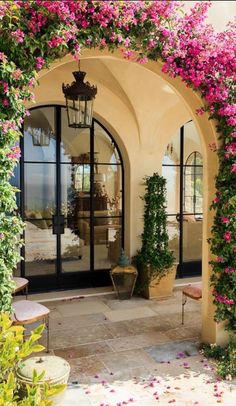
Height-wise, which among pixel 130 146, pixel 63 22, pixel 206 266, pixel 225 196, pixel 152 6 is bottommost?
pixel 206 266

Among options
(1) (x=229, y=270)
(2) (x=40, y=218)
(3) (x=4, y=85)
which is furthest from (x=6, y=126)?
(2) (x=40, y=218)

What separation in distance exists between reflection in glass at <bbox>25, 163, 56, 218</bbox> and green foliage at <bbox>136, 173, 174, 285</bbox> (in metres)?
1.58

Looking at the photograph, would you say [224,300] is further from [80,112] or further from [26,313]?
[80,112]

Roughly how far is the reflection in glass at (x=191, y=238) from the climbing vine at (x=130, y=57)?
3.21 m

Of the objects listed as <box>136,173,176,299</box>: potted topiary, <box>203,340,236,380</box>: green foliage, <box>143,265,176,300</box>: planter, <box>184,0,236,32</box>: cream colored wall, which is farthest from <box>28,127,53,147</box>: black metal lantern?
<box>203,340,236,380</box>: green foliage

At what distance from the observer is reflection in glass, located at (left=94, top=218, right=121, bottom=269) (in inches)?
266

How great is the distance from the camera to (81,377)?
12.1 feet

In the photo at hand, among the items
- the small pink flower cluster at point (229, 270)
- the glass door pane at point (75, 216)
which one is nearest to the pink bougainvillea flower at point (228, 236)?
the small pink flower cluster at point (229, 270)

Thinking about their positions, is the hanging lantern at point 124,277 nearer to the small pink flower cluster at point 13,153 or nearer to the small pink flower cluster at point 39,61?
the small pink flower cluster at point 13,153

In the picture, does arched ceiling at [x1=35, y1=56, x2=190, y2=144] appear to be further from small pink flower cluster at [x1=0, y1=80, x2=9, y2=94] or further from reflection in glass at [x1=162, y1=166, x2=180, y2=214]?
small pink flower cluster at [x1=0, y1=80, x2=9, y2=94]

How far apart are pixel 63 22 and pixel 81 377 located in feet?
10.4

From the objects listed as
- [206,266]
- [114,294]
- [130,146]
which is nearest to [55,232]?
[114,294]

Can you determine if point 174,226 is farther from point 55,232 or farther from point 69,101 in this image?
point 69,101

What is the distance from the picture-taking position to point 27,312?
151 inches
